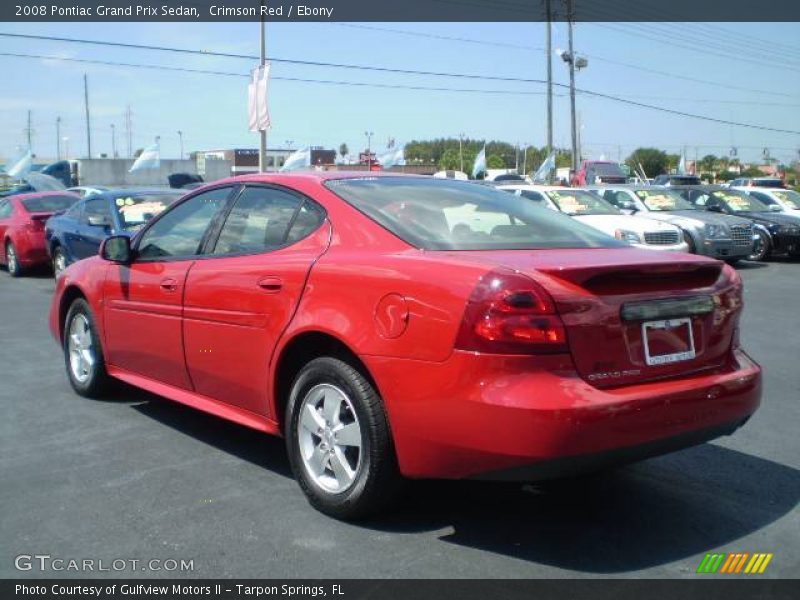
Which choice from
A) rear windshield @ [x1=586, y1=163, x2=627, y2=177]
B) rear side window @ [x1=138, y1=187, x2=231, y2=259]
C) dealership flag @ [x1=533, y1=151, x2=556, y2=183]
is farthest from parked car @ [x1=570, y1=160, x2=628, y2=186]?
rear side window @ [x1=138, y1=187, x2=231, y2=259]

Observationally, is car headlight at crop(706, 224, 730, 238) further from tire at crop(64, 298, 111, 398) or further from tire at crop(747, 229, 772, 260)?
tire at crop(64, 298, 111, 398)

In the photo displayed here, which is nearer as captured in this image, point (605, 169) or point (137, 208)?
point (137, 208)

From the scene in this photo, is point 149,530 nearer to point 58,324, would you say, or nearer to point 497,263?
point 497,263

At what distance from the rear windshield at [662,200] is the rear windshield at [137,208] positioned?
391 inches

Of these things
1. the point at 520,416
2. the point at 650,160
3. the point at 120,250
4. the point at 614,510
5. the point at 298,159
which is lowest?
the point at 614,510

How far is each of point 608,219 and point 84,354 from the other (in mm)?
11087

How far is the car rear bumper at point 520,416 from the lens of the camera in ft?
10.2

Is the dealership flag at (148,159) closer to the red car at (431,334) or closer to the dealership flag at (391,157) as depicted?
the dealership flag at (391,157)

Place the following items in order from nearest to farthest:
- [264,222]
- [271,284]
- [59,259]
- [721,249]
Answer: [271,284] < [264,222] < [59,259] < [721,249]

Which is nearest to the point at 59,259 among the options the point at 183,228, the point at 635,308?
the point at 183,228

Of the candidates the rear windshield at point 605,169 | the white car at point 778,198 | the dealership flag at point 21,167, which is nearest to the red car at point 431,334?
the white car at point 778,198

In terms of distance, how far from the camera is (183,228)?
5.03 meters

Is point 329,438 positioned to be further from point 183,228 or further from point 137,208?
point 137,208

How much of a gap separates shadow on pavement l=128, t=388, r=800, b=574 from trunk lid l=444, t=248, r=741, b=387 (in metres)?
0.71
